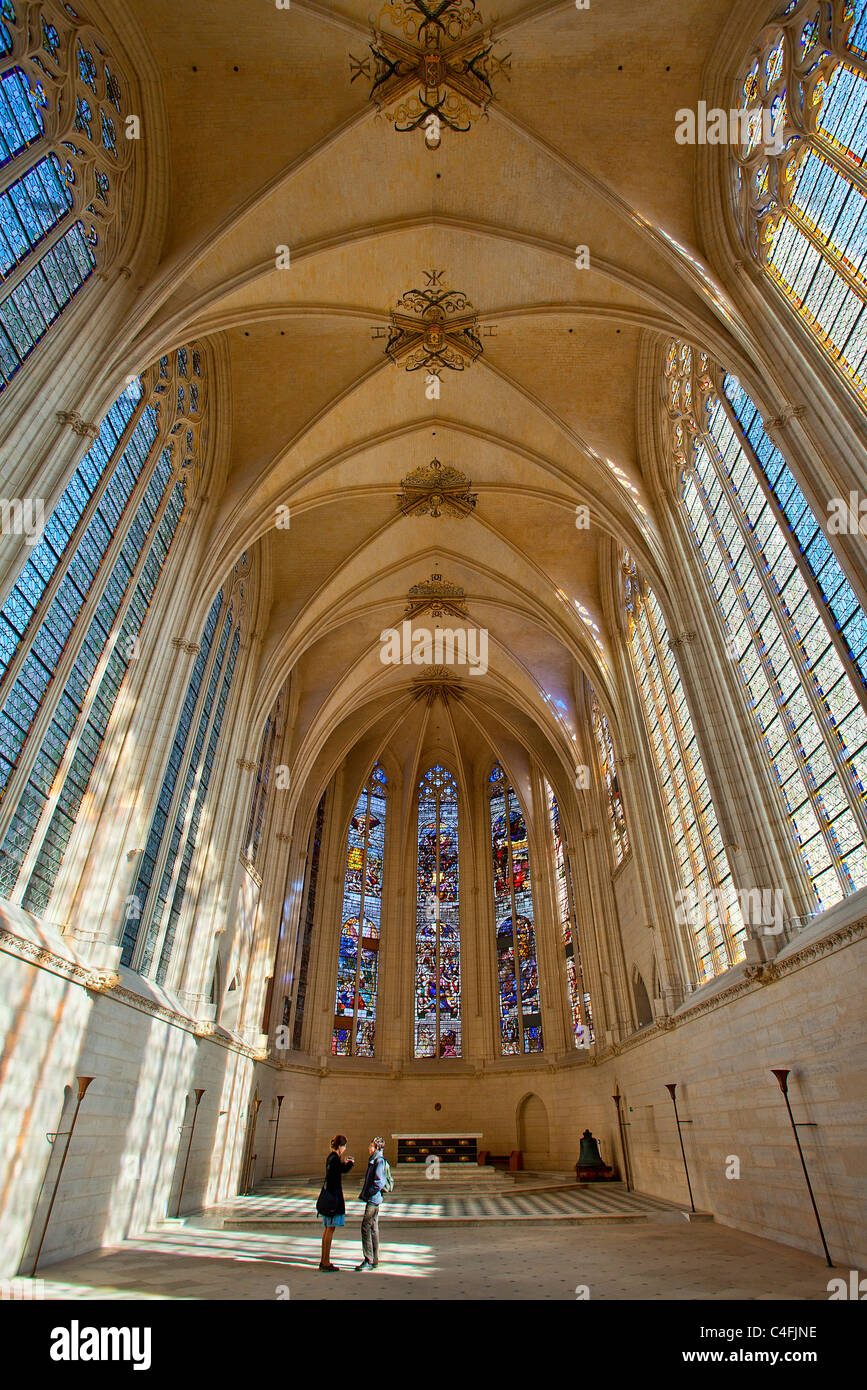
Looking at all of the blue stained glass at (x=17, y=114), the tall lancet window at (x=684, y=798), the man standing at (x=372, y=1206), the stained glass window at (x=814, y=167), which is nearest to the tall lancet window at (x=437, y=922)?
the tall lancet window at (x=684, y=798)

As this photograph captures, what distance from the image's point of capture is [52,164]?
9.78m

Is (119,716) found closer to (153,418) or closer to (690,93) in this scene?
(153,418)

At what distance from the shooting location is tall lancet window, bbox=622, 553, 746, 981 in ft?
43.0

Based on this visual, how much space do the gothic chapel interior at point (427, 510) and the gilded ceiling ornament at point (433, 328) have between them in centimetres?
9

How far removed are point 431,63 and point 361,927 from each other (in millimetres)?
23870

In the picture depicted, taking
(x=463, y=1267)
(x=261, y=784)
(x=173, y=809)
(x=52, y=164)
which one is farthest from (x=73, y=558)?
(x=261, y=784)

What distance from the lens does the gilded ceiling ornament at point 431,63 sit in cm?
1130

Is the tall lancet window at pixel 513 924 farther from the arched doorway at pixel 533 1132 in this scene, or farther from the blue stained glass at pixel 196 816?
the blue stained glass at pixel 196 816

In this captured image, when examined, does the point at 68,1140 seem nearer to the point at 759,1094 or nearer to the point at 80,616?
the point at 80,616

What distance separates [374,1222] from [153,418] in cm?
1276

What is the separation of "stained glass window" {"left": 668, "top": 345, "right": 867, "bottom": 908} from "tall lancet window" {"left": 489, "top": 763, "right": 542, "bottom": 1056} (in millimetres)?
16264

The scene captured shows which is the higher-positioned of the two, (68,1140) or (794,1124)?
(794,1124)

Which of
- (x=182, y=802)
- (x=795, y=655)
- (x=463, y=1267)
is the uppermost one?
(x=182, y=802)
